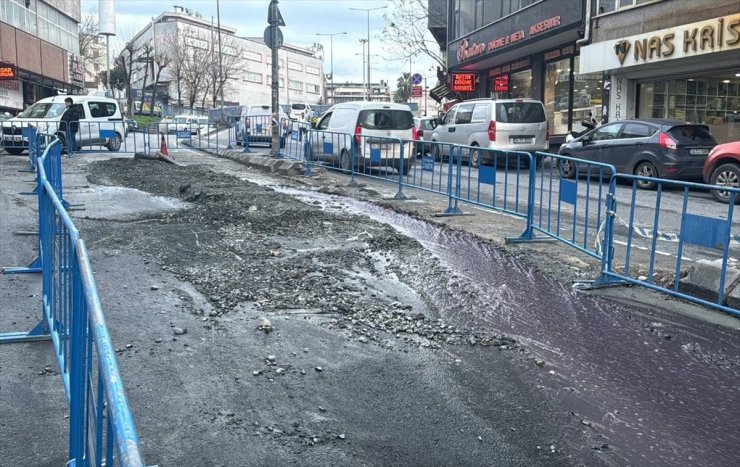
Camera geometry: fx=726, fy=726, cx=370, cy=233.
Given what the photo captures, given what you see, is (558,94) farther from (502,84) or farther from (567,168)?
(567,168)

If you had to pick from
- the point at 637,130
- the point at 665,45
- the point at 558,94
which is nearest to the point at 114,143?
the point at 637,130

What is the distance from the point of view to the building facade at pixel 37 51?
4047 cm

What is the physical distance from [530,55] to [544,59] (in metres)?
1.06

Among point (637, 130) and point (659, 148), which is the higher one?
point (637, 130)

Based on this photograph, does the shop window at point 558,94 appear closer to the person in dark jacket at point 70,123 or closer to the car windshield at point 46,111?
the person in dark jacket at point 70,123

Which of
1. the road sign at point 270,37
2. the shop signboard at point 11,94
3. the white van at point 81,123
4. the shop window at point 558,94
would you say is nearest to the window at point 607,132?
the road sign at point 270,37

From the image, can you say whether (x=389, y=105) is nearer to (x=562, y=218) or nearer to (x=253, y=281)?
(x=562, y=218)

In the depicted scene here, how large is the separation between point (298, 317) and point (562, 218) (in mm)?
4401

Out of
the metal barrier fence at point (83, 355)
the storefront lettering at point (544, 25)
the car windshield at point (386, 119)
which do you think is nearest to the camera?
the metal barrier fence at point (83, 355)

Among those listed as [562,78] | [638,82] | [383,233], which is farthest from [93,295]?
[562,78]

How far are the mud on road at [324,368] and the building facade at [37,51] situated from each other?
36.4 metres

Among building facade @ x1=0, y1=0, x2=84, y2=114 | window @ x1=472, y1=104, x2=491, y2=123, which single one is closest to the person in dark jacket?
window @ x1=472, y1=104, x2=491, y2=123

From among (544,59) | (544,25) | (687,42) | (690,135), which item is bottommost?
(690,135)

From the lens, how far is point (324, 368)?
15.8 ft
